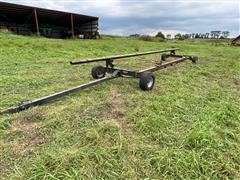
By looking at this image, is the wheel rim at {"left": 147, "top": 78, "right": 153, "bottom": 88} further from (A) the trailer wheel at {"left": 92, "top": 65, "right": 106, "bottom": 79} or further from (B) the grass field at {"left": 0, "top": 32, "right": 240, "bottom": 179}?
(A) the trailer wheel at {"left": 92, "top": 65, "right": 106, "bottom": 79}

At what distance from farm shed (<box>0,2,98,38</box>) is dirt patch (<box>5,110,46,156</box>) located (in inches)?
804

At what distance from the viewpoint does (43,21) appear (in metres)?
27.2

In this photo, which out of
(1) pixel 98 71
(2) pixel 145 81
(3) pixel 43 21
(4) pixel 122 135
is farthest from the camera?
(3) pixel 43 21

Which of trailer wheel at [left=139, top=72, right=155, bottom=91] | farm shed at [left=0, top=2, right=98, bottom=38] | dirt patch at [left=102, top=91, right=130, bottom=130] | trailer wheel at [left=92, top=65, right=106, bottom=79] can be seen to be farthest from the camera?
farm shed at [left=0, top=2, right=98, bottom=38]

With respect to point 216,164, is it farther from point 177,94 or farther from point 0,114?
point 0,114

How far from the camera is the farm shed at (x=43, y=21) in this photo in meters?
21.7

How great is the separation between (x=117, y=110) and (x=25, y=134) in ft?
4.13

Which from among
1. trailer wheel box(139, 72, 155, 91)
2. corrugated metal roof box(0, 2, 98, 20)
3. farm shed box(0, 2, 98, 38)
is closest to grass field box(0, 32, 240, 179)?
trailer wheel box(139, 72, 155, 91)

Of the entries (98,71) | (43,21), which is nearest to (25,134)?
(98,71)

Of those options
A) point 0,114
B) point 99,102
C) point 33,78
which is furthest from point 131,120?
point 33,78

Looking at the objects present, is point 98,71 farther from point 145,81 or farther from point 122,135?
point 122,135

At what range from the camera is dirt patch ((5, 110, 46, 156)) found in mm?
2119

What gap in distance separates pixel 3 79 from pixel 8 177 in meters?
3.45

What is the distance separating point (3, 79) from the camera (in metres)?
4.60
